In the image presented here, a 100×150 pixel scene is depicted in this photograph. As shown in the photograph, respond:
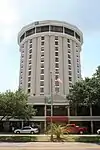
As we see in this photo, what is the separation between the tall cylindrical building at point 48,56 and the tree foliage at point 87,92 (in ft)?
144

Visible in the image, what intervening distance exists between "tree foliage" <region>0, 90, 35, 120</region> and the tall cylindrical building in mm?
45702

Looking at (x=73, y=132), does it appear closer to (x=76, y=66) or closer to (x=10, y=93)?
(x=10, y=93)

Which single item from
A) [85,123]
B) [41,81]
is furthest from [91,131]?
[41,81]

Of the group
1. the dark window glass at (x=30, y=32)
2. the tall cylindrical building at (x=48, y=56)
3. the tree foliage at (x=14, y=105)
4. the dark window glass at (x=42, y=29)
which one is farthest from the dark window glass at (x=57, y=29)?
the tree foliage at (x=14, y=105)

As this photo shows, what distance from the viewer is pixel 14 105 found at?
48.3 metres

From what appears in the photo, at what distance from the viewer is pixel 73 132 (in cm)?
5128

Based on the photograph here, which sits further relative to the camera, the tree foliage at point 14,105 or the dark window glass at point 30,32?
the dark window glass at point 30,32

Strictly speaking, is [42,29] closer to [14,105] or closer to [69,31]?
[69,31]

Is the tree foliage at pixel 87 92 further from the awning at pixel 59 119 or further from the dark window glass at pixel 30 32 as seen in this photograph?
the dark window glass at pixel 30 32

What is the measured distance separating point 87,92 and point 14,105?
46.9 ft

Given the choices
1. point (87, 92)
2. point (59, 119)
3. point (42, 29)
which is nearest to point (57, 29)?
point (42, 29)

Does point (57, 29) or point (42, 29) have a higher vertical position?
point (57, 29)

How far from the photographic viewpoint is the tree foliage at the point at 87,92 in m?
46.5

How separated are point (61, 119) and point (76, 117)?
356cm
